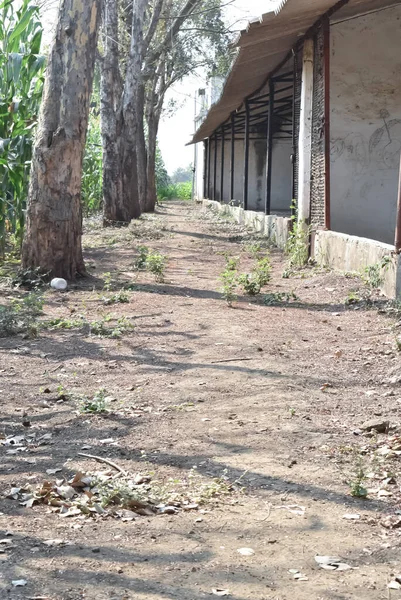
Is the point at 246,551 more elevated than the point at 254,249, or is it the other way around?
the point at 254,249

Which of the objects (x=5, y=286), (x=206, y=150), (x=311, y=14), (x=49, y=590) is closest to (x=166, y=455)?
(x=49, y=590)

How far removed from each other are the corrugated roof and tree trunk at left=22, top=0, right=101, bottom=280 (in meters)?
2.01

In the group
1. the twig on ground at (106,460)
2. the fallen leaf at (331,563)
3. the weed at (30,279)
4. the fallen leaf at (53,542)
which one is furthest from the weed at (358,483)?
the weed at (30,279)

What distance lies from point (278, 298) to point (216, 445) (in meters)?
4.85

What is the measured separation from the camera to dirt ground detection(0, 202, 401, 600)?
2939 millimetres

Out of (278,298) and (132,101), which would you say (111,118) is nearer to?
(132,101)

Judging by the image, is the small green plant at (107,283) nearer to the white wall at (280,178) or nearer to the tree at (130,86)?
the tree at (130,86)

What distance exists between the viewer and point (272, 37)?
38.8 ft

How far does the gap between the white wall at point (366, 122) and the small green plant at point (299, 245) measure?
482 mm

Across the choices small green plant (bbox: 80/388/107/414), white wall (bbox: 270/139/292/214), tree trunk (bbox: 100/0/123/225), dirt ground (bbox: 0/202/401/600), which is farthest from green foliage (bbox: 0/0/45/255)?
white wall (bbox: 270/139/292/214)

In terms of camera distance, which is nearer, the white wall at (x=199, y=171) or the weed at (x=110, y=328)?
the weed at (x=110, y=328)

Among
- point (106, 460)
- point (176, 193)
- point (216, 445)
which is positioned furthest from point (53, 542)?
point (176, 193)

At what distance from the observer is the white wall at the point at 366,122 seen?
38.4ft

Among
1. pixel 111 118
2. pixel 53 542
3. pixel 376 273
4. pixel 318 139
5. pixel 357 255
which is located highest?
pixel 111 118
